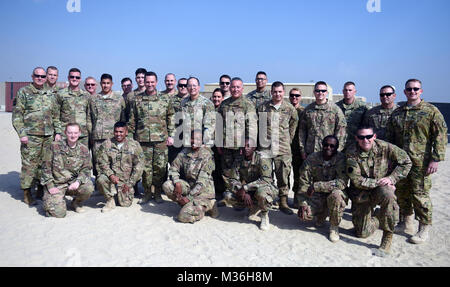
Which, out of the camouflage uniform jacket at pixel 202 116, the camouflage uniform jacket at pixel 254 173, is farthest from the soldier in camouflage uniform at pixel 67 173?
the camouflage uniform jacket at pixel 254 173

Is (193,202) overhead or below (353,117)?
below

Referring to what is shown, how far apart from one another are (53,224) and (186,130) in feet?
9.11

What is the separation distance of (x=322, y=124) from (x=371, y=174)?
4.20 feet

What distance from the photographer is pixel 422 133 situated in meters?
4.61

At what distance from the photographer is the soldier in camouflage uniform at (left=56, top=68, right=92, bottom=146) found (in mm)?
6273

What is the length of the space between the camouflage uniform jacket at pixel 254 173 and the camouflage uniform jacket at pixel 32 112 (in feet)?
12.7

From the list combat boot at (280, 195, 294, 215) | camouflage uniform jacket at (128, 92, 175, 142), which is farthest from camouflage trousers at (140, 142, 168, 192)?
combat boot at (280, 195, 294, 215)

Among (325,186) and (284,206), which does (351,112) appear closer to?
(325,186)

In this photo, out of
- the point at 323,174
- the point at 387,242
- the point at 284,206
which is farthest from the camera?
the point at 284,206

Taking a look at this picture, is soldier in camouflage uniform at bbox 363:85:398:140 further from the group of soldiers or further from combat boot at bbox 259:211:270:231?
combat boot at bbox 259:211:270:231

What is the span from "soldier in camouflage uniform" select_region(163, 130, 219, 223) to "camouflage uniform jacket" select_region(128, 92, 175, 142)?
0.79m

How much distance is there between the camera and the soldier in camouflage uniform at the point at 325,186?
457cm

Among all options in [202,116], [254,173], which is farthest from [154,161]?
[254,173]

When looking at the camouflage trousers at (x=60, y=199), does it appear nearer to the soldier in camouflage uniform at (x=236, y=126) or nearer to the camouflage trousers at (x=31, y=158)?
the camouflage trousers at (x=31, y=158)
